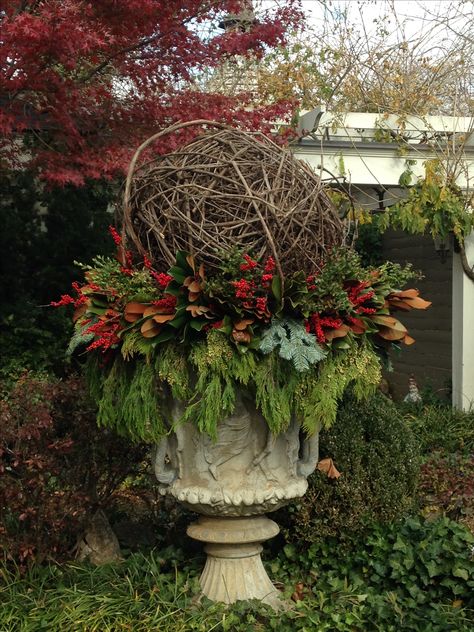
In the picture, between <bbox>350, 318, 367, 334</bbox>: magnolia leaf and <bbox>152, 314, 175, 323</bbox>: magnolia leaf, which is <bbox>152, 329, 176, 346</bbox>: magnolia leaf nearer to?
<bbox>152, 314, 175, 323</bbox>: magnolia leaf

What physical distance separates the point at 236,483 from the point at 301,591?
0.79 m

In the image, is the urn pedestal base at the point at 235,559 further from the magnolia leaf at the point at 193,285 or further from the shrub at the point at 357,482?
the magnolia leaf at the point at 193,285

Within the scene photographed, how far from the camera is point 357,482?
394 cm

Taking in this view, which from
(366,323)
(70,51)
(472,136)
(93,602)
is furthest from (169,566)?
(472,136)

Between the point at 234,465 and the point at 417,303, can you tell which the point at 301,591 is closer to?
the point at 234,465

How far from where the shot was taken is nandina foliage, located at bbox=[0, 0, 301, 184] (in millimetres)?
4445

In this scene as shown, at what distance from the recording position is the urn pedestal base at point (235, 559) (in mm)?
3508

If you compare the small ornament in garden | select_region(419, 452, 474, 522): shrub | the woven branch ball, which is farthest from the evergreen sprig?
select_region(419, 452, 474, 522): shrub

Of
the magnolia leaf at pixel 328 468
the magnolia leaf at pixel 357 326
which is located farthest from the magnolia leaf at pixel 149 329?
the magnolia leaf at pixel 328 468

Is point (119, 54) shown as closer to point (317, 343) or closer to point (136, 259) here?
point (136, 259)

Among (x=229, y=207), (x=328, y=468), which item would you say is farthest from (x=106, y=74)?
(x=328, y=468)

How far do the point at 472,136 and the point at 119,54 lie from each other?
3.51 meters

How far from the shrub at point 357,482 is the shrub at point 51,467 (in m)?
0.99

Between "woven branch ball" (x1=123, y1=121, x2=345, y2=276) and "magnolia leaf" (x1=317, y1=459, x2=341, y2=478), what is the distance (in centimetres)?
110
